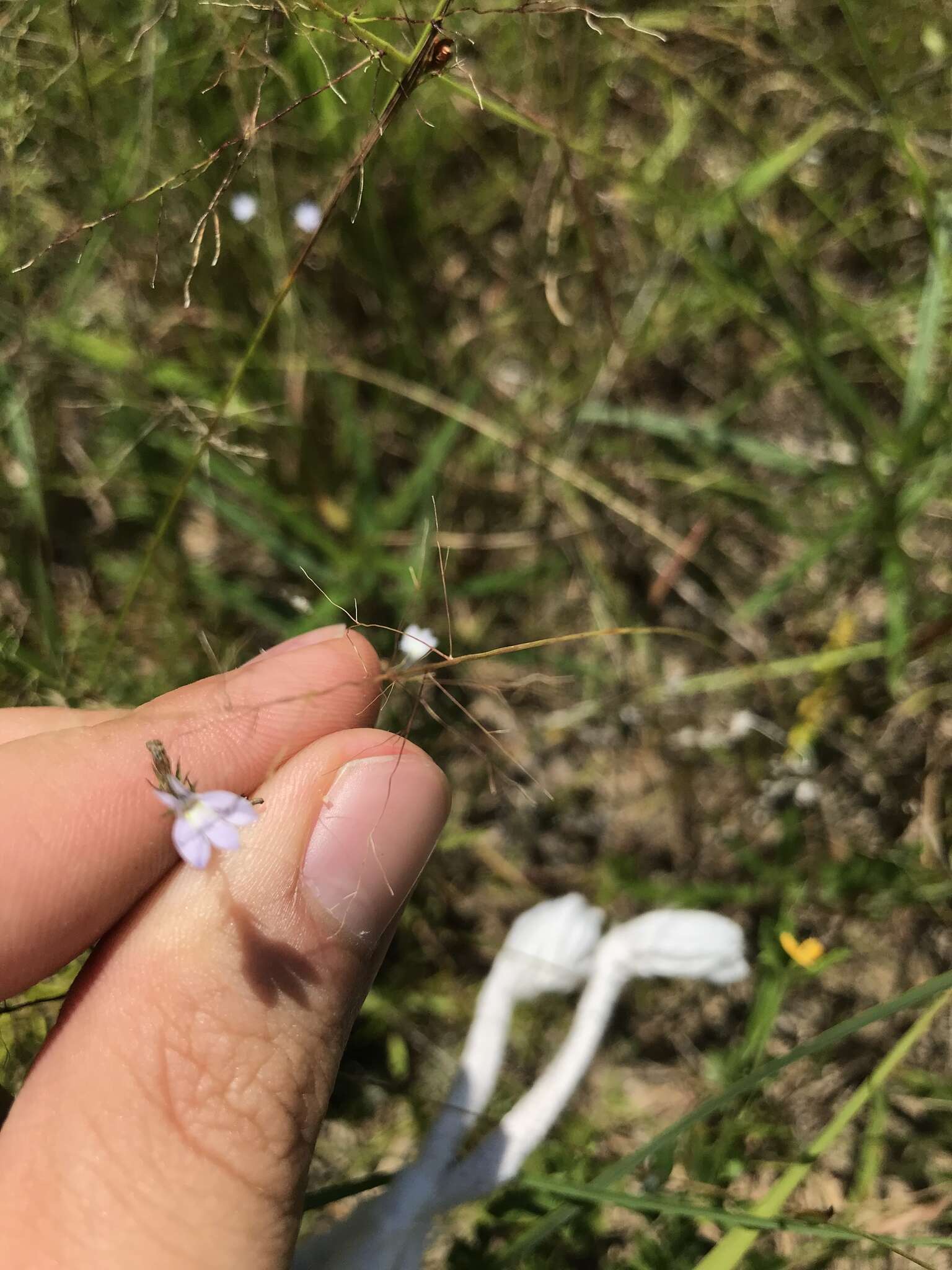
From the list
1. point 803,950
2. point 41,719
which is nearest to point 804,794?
point 803,950

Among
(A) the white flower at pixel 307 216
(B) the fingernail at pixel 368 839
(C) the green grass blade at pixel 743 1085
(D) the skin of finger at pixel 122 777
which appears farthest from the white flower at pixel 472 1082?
(A) the white flower at pixel 307 216

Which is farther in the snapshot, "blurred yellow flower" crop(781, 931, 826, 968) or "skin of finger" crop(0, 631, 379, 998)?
"blurred yellow flower" crop(781, 931, 826, 968)

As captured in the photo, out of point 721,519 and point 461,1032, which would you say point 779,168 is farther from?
point 461,1032

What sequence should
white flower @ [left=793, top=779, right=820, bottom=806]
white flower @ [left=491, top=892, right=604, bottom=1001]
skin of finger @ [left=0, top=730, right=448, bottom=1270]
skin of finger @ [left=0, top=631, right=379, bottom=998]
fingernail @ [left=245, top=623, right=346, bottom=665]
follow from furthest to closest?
white flower @ [left=793, top=779, right=820, bottom=806] < white flower @ [left=491, top=892, right=604, bottom=1001] < fingernail @ [left=245, top=623, right=346, bottom=665] < skin of finger @ [left=0, top=631, right=379, bottom=998] < skin of finger @ [left=0, top=730, right=448, bottom=1270]

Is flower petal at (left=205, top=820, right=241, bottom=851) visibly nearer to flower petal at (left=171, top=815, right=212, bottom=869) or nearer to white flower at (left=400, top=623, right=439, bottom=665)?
flower petal at (left=171, top=815, right=212, bottom=869)

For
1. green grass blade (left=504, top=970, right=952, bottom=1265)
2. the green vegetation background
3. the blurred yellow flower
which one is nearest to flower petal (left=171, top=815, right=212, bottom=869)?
the green vegetation background

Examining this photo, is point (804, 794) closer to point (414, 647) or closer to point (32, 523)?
point (414, 647)

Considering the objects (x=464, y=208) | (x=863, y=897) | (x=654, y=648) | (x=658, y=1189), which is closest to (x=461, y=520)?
(x=654, y=648)
